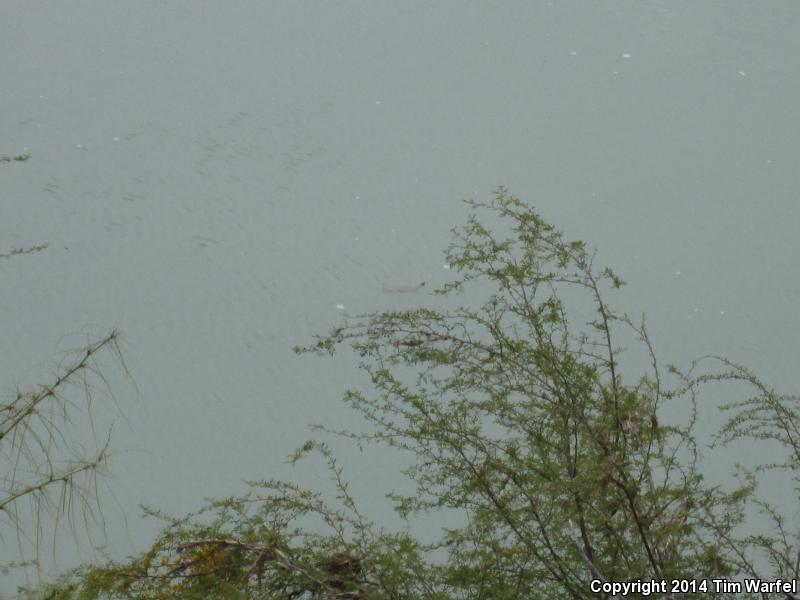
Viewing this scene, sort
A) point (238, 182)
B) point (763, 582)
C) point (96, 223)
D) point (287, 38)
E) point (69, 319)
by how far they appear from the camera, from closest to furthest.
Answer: point (763, 582) → point (69, 319) → point (96, 223) → point (238, 182) → point (287, 38)

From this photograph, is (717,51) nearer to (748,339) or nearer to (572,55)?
(572,55)

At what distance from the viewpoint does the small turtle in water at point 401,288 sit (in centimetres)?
229

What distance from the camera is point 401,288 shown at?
2303mm

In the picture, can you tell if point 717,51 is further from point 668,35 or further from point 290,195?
point 290,195

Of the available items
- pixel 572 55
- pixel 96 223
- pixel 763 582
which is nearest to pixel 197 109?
pixel 96 223

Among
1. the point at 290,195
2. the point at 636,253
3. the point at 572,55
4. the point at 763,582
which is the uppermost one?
the point at 572,55

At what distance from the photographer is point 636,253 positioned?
2.44 m

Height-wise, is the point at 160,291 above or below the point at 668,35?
below

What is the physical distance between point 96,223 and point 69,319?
0.34 meters

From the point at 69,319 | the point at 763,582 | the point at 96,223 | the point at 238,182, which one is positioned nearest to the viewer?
the point at 763,582

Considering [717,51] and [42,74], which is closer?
[42,74]

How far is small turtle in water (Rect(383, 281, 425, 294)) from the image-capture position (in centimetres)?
229

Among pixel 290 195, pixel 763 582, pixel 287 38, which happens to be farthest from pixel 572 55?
pixel 763 582

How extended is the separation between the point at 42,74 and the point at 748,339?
2.02 metres
